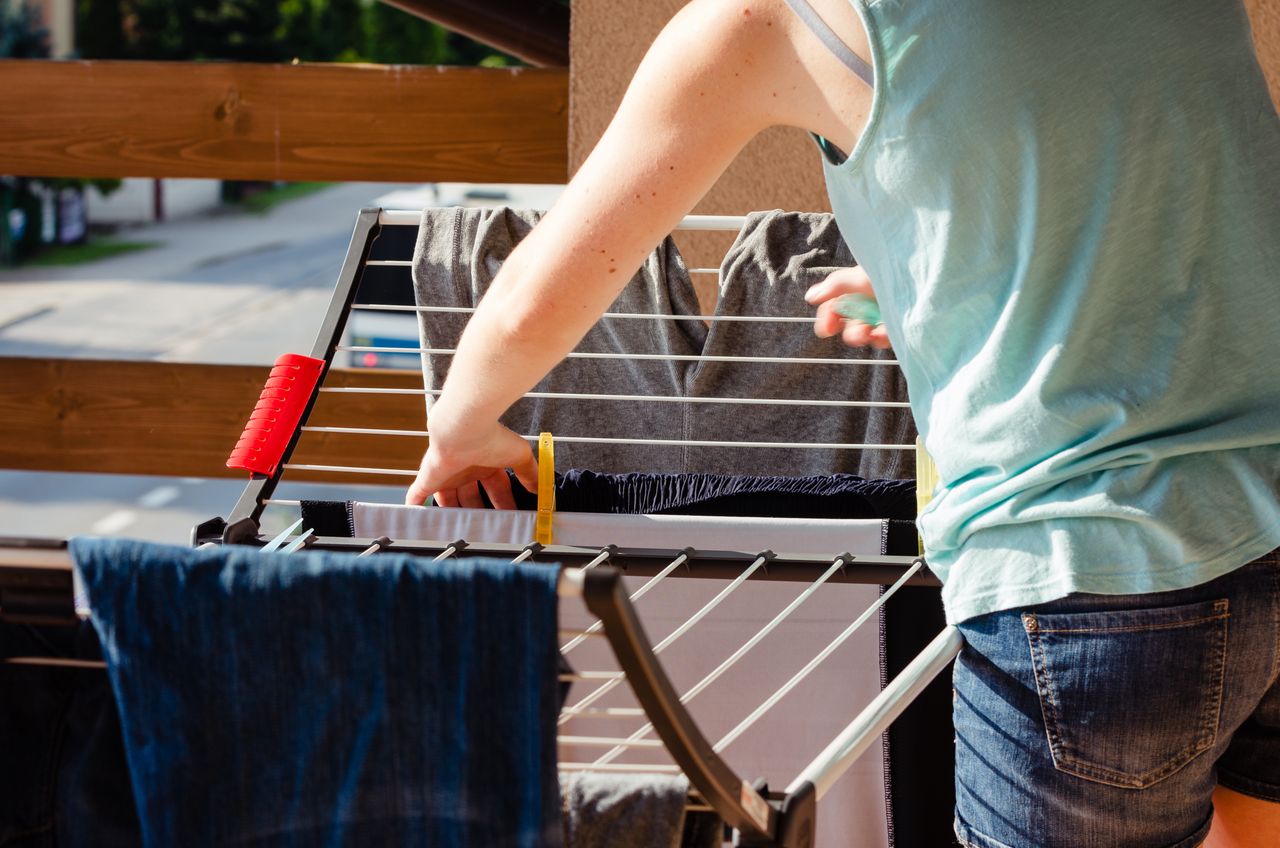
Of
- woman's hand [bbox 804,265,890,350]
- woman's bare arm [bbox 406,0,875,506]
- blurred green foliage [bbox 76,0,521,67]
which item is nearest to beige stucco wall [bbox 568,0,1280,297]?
woman's hand [bbox 804,265,890,350]

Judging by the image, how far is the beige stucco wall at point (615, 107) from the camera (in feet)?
6.85

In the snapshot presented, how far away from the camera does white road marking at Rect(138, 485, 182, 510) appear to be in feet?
16.9

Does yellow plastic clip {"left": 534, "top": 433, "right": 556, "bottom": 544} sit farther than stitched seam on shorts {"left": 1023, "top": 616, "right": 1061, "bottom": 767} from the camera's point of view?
Yes

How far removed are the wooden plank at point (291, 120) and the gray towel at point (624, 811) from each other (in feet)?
5.54

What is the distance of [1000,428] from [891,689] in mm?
218

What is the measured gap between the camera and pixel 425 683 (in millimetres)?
640

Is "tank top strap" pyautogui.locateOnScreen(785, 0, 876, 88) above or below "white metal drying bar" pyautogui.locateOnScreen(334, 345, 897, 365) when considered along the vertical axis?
above

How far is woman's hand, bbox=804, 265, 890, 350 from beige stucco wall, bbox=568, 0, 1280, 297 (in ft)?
3.38

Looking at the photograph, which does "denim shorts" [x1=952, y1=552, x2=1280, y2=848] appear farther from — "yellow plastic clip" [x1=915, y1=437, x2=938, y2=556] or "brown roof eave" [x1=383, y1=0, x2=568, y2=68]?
"brown roof eave" [x1=383, y1=0, x2=568, y2=68]


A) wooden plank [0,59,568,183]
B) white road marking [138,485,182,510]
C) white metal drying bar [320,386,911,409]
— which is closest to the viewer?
white metal drying bar [320,386,911,409]

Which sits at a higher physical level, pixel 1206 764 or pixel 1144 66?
pixel 1144 66

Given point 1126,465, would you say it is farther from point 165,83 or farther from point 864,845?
point 165,83

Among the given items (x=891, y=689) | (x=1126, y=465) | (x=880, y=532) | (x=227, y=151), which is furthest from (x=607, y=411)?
(x=227, y=151)

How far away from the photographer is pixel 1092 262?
702mm
